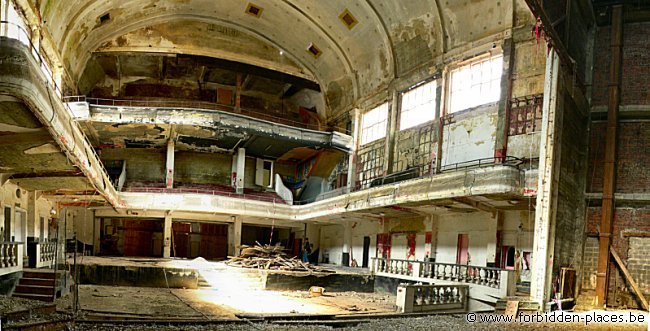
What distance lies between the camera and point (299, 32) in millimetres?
24469

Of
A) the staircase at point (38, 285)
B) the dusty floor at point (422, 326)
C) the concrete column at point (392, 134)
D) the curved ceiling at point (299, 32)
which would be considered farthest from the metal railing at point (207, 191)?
the dusty floor at point (422, 326)

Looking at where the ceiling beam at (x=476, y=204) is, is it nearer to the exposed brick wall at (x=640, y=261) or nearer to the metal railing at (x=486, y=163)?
the metal railing at (x=486, y=163)

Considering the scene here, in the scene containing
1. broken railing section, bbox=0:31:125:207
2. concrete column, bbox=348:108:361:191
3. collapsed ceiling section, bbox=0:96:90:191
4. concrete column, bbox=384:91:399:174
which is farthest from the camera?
concrete column, bbox=348:108:361:191

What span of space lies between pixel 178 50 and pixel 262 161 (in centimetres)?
830

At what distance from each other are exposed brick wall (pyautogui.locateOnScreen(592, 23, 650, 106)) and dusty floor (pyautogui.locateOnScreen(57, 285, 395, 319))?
9.91 metres

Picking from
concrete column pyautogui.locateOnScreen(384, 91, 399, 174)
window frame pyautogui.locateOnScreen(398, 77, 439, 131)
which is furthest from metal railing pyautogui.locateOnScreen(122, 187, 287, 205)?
window frame pyautogui.locateOnScreen(398, 77, 439, 131)

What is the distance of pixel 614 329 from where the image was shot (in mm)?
9805

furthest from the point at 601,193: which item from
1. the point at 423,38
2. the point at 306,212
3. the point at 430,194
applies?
the point at 306,212

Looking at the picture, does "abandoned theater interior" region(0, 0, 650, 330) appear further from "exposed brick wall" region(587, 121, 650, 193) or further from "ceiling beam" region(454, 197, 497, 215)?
"ceiling beam" region(454, 197, 497, 215)

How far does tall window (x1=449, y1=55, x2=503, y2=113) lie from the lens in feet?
53.1

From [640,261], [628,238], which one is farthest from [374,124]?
[640,261]

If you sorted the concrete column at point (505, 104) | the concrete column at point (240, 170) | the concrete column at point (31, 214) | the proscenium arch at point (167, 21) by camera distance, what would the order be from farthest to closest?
1. the concrete column at point (240, 170)
2. the proscenium arch at point (167, 21)
3. the concrete column at point (31, 214)
4. the concrete column at point (505, 104)

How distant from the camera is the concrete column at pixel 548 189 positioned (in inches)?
→ 482

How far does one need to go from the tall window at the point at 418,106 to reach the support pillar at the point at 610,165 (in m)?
6.07
